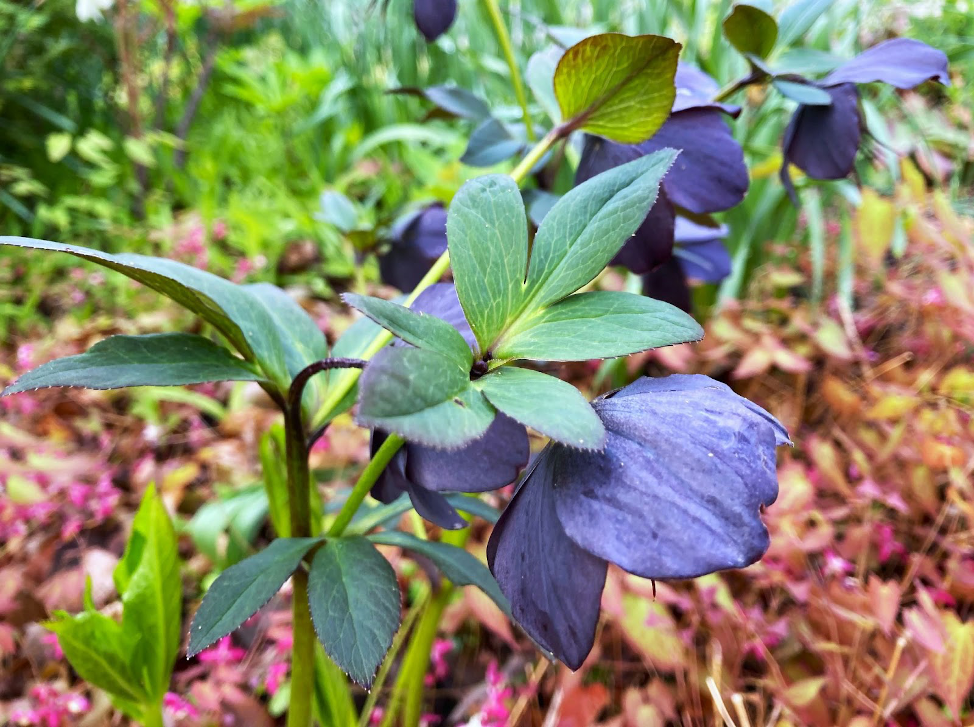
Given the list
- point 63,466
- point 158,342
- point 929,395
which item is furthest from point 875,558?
point 63,466

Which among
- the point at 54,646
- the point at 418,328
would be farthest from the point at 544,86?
the point at 54,646

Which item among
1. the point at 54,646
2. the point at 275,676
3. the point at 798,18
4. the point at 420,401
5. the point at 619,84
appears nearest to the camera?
the point at 420,401

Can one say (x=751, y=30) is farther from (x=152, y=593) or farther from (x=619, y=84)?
(x=152, y=593)

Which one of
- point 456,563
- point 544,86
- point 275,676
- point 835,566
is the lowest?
point 835,566

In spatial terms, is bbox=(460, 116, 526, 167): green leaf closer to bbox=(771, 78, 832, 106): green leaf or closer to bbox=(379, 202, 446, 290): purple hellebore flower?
bbox=(379, 202, 446, 290): purple hellebore flower

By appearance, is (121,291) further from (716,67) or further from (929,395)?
(929,395)

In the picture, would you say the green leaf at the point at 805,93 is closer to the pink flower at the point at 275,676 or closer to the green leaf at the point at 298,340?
A: the green leaf at the point at 298,340
